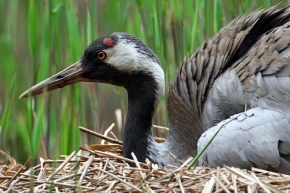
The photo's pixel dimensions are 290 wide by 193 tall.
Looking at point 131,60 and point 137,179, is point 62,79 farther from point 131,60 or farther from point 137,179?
point 137,179

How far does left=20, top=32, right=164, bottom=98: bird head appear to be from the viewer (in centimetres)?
499

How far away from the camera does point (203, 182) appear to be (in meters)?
3.55

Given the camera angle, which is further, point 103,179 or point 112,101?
point 112,101

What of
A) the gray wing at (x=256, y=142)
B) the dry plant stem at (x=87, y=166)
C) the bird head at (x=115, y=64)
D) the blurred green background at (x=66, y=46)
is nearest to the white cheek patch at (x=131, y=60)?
the bird head at (x=115, y=64)

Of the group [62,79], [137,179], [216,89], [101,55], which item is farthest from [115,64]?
[137,179]

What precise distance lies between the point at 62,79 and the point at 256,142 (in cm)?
157

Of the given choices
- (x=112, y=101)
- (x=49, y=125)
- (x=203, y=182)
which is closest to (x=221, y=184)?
(x=203, y=182)

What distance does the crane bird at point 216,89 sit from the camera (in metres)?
4.15

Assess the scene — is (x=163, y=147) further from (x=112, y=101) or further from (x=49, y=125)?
(x=112, y=101)

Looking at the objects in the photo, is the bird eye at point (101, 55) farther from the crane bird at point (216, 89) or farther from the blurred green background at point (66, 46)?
the blurred green background at point (66, 46)

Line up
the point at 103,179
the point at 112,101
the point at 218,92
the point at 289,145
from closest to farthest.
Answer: the point at 103,179
the point at 289,145
the point at 218,92
the point at 112,101

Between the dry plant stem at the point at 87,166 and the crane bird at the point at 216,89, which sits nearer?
the dry plant stem at the point at 87,166

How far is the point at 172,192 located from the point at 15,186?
99 centimetres

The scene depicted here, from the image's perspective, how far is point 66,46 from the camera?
18.0ft
